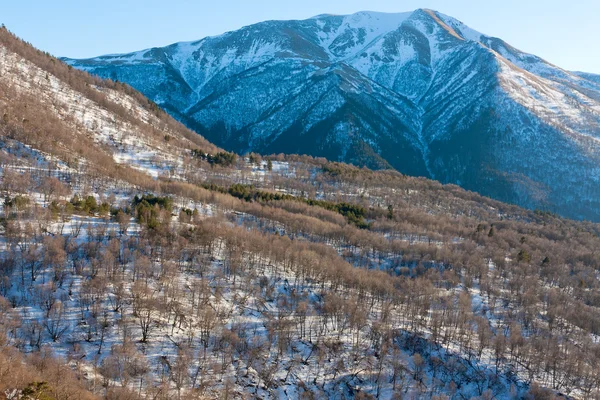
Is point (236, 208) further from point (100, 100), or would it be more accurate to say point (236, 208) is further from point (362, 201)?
point (100, 100)

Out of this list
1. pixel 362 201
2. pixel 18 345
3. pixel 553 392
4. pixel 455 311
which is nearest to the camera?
→ pixel 18 345

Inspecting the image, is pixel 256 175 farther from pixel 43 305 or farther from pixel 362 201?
pixel 43 305

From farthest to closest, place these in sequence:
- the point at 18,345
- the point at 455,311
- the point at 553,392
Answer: the point at 455,311 < the point at 553,392 < the point at 18,345

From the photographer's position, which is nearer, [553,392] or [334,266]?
[553,392]

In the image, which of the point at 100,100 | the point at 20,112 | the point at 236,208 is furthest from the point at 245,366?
the point at 100,100

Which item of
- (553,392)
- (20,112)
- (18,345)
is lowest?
(553,392)

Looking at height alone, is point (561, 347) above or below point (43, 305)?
below

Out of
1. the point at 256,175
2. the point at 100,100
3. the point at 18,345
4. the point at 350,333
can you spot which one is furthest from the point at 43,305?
the point at 100,100
